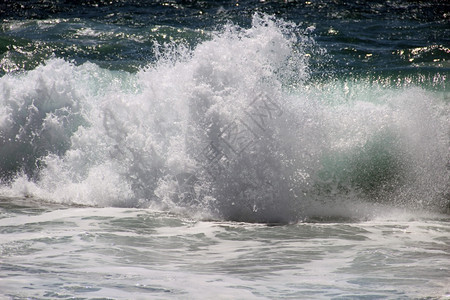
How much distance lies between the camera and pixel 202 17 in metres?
15.9

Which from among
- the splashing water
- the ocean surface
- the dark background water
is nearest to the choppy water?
the ocean surface

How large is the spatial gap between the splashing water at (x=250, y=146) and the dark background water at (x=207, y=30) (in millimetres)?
2061

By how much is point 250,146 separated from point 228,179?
0.39 m

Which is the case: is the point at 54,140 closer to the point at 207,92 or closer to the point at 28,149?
the point at 28,149

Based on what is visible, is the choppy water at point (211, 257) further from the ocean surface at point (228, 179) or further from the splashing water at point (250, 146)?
the splashing water at point (250, 146)

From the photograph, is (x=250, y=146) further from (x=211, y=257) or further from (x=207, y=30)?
(x=207, y=30)

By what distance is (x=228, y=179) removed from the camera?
5895mm

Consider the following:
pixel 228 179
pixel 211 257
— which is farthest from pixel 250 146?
pixel 211 257

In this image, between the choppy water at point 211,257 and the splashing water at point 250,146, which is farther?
the splashing water at point 250,146

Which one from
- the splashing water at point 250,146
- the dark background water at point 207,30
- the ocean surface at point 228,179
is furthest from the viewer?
the dark background water at point 207,30

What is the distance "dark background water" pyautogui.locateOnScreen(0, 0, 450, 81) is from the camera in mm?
10938

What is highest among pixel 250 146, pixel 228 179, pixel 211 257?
pixel 250 146

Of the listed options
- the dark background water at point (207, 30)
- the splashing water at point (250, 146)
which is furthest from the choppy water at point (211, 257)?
the dark background water at point (207, 30)

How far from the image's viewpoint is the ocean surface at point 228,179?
390cm
